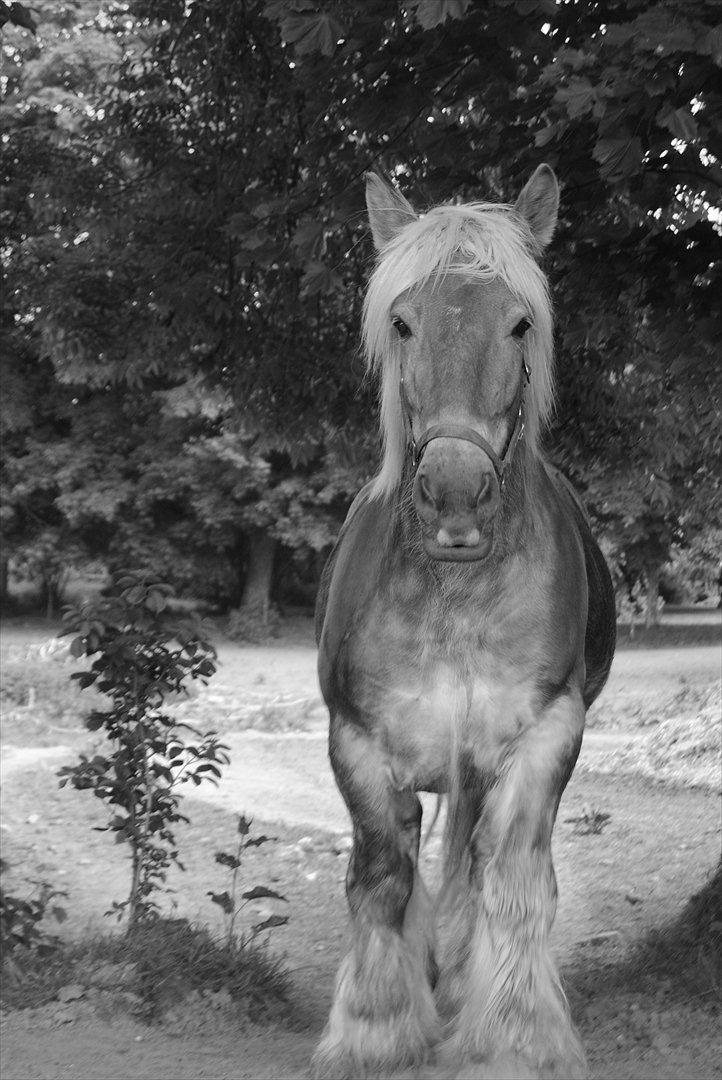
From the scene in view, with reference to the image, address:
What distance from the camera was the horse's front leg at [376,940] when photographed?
3.55 meters

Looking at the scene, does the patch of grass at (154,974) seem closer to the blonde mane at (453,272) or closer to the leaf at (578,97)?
the blonde mane at (453,272)

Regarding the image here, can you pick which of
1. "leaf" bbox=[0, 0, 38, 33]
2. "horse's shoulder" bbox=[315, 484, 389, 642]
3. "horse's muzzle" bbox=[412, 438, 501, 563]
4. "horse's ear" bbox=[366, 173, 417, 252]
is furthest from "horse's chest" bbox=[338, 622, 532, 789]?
"leaf" bbox=[0, 0, 38, 33]

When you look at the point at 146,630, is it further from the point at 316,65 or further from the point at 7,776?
the point at 7,776

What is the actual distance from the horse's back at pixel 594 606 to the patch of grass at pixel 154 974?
2018 millimetres

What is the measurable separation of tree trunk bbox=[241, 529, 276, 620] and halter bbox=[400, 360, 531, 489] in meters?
25.5

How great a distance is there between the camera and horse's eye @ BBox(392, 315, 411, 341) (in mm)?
3402

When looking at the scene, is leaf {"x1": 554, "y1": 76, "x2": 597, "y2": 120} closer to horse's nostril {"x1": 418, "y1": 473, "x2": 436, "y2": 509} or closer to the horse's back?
the horse's back

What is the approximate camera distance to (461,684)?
3443 millimetres

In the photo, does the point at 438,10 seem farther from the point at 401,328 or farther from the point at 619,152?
the point at 401,328

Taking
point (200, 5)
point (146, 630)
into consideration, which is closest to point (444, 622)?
point (146, 630)

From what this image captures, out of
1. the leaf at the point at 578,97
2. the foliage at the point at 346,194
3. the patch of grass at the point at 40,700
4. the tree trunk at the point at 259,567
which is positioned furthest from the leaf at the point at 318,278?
the tree trunk at the point at 259,567

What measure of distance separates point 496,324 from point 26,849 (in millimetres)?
7555

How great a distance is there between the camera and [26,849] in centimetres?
959

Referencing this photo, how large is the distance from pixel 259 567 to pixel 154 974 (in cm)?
2417
